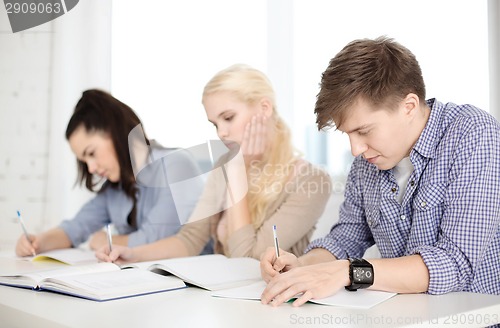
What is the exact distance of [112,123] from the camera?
2.16 metres

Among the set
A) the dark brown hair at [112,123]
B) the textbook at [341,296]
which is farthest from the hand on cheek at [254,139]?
the textbook at [341,296]

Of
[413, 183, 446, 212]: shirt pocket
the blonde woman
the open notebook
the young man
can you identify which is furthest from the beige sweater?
[413, 183, 446, 212]: shirt pocket

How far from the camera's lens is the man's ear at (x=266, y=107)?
196 centimetres

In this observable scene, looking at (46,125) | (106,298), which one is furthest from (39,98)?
(106,298)

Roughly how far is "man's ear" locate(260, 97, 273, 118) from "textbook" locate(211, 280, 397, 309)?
0.88 meters

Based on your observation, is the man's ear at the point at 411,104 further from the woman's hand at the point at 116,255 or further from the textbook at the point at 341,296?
the woman's hand at the point at 116,255

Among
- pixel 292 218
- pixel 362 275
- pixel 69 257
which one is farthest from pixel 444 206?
pixel 69 257

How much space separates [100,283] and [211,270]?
0.25 m

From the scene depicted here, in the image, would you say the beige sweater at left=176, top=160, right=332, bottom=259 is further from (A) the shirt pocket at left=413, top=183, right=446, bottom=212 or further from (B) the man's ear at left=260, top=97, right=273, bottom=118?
(A) the shirt pocket at left=413, top=183, right=446, bottom=212

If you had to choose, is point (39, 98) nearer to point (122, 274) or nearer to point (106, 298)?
point (122, 274)

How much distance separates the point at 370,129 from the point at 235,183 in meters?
0.77

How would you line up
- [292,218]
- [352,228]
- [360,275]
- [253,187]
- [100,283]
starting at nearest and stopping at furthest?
[360,275], [100,283], [352,228], [292,218], [253,187]

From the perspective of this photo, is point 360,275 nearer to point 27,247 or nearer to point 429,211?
point 429,211

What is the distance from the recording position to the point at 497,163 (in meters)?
1.16
